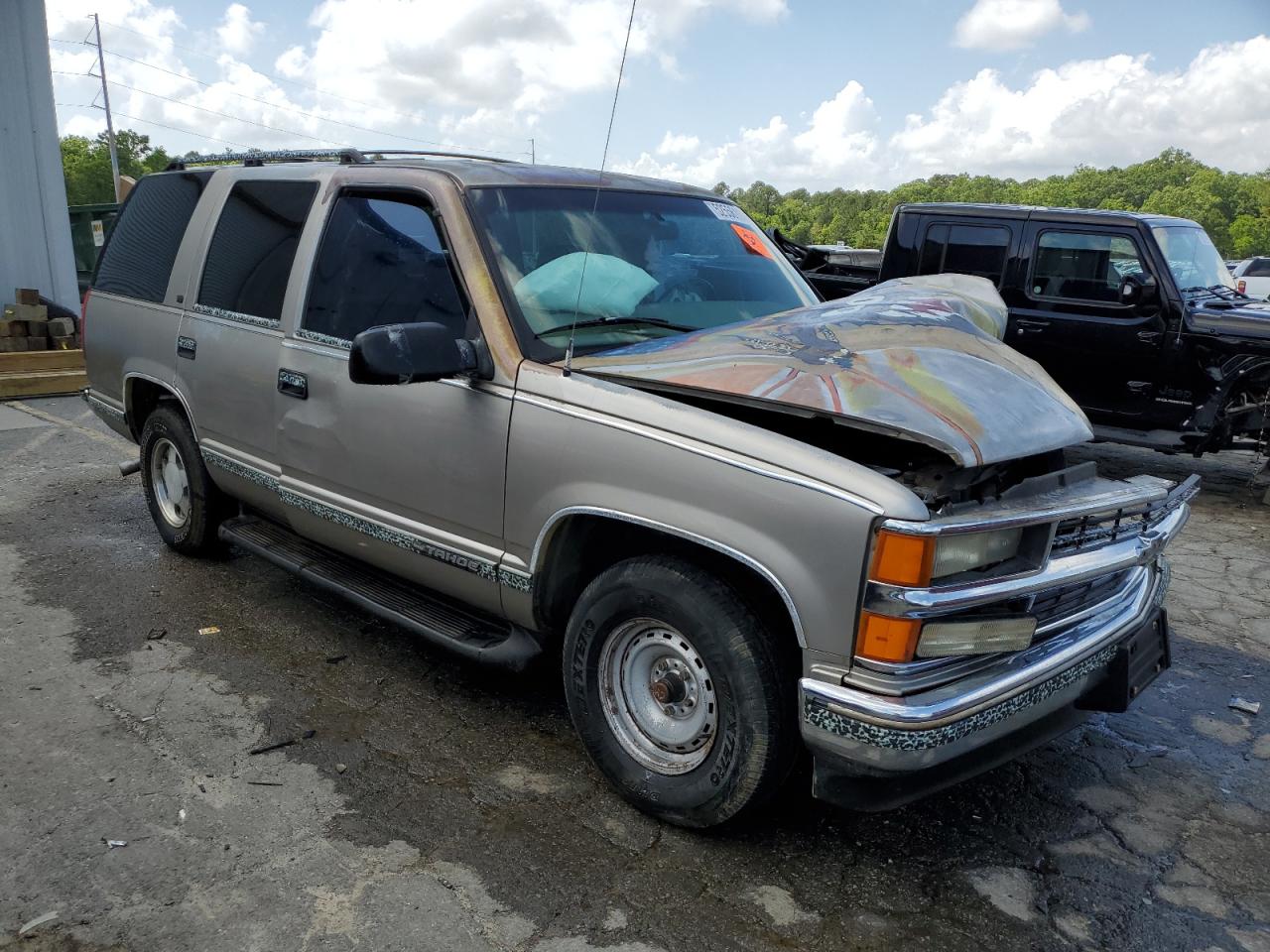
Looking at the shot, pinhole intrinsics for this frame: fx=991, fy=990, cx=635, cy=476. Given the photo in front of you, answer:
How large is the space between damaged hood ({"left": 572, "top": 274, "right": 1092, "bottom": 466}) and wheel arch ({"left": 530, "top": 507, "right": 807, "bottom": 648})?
1.34 ft

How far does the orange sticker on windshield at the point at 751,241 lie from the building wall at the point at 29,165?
31.4 ft

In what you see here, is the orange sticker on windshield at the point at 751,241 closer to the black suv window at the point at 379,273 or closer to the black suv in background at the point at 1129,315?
the black suv window at the point at 379,273

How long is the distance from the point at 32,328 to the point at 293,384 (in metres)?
8.36

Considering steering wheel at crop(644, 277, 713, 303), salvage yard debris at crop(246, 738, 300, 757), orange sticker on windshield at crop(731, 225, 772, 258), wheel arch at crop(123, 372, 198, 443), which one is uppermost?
orange sticker on windshield at crop(731, 225, 772, 258)

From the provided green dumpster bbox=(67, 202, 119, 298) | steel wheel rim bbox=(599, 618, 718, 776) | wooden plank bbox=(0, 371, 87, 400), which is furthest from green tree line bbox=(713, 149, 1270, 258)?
green dumpster bbox=(67, 202, 119, 298)

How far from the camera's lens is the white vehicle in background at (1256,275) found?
67.2ft

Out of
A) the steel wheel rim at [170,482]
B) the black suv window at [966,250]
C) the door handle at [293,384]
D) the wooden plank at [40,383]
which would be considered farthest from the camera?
the wooden plank at [40,383]

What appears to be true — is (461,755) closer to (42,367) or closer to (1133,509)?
(1133,509)

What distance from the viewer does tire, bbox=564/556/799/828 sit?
265cm

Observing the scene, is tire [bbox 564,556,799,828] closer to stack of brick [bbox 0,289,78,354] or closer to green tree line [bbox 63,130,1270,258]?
green tree line [bbox 63,130,1270,258]

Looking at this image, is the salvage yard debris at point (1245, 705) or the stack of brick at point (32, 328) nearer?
the salvage yard debris at point (1245, 705)

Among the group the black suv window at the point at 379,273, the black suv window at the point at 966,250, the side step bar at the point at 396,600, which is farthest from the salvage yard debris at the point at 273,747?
the black suv window at the point at 966,250

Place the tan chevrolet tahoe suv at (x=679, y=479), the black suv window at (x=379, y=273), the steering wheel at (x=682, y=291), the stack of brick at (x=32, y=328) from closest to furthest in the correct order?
the tan chevrolet tahoe suv at (x=679, y=479), the black suv window at (x=379, y=273), the steering wheel at (x=682, y=291), the stack of brick at (x=32, y=328)

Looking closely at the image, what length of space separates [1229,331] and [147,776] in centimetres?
761
